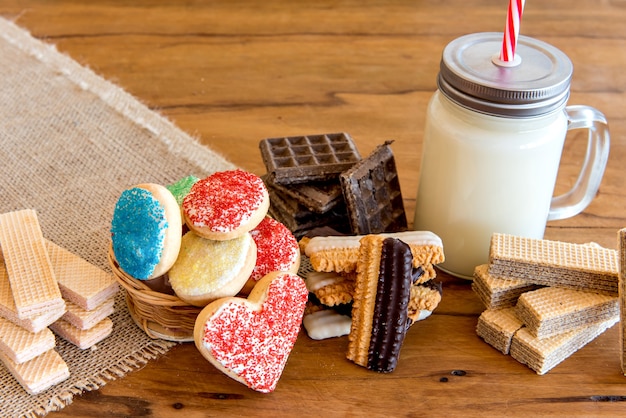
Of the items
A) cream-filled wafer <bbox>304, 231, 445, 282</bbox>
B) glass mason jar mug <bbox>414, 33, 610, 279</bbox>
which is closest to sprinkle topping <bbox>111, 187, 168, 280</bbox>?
cream-filled wafer <bbox>304, 231, 445, 282</bbox>

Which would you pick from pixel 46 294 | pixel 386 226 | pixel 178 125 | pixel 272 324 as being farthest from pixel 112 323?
pixel 178 125

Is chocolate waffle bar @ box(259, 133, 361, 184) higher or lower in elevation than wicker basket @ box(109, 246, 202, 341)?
higher

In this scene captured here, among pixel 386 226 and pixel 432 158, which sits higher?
pixel 432 158

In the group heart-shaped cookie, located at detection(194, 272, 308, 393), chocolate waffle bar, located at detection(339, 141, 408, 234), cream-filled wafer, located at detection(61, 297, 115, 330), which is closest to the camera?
heart-shaped cookie, located at detection(194, 272, 308, 393)

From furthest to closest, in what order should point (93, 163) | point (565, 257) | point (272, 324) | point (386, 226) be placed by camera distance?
point (93, 163)
point (386, 226)
point (565, 257)
point (272, 324)

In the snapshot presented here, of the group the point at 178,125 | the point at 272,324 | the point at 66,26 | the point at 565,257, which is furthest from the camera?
the point at 66,26

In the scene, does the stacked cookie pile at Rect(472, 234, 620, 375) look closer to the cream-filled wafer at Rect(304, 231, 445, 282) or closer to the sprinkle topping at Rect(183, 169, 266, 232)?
the cream-filled wafer at Rect(304, 231, 445, 282)

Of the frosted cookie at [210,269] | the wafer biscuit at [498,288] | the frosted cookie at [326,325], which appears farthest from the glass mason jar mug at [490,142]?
the frosted cookie at [210,269]

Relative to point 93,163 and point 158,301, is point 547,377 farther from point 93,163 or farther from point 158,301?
point 93,163
